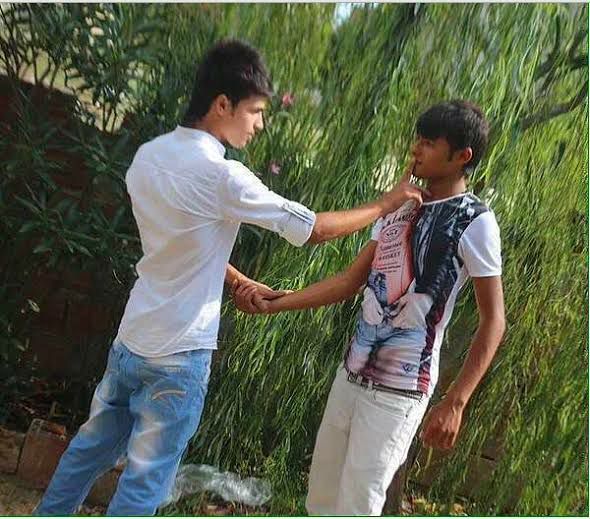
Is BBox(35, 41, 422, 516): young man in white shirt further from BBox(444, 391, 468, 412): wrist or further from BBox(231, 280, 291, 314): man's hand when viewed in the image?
BBox(444, 391, 468, 412): wrist

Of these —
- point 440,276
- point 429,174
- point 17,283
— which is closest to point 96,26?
point 17,283

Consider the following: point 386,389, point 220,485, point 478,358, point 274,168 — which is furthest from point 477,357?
point 220,485

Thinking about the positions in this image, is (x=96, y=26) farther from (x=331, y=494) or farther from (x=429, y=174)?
(x=331, y=494)

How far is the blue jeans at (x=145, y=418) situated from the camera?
1.72m

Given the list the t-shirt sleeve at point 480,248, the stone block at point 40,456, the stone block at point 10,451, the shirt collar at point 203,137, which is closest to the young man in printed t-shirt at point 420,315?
the t-shirt sleeve at point 480,248

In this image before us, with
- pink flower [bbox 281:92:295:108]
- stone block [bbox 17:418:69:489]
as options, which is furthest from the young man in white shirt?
stone block [bbox 17:418:69:489]

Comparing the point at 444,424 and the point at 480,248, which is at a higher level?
the point at 480,248

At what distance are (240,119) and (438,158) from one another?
0.48m

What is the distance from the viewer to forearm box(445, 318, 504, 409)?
180 cm

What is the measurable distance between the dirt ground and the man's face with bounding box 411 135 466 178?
1.57 m

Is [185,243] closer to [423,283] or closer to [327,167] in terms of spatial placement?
[423,283]

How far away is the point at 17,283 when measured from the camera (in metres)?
2.70

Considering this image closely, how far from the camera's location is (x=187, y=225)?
5.55ft

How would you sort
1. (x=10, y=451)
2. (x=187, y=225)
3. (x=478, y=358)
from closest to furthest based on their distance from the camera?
(x=187, y=225)
(x=478, y=358)
(x=10, y=451)
